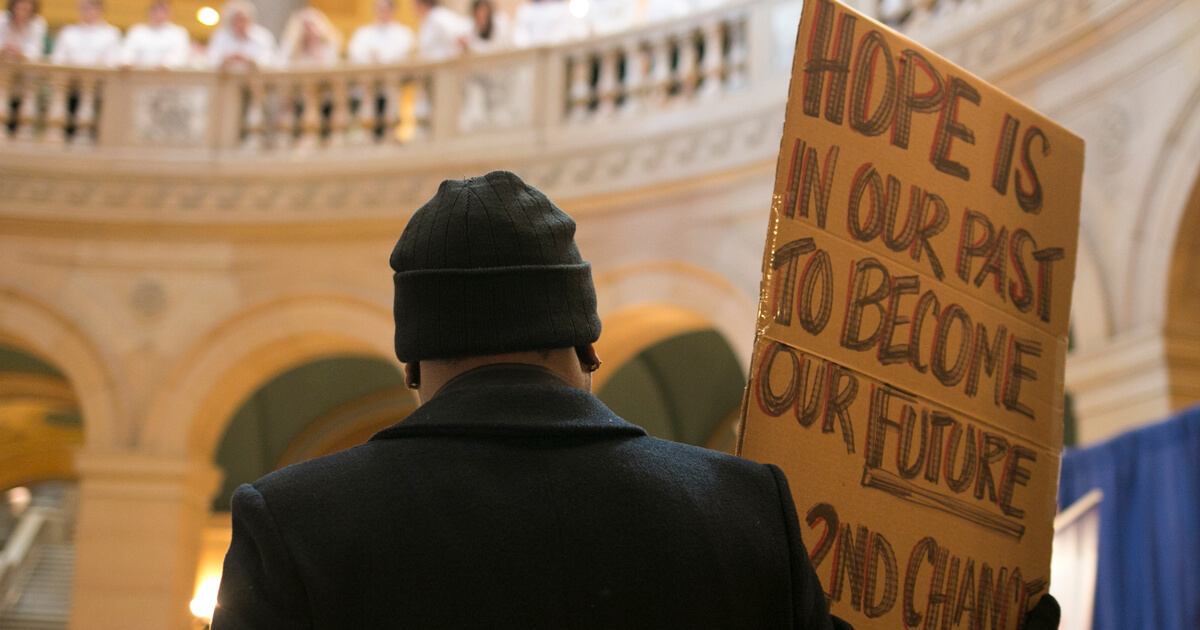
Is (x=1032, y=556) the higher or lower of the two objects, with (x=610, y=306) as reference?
lower

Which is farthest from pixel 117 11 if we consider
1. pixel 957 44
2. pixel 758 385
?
pixel 758 385

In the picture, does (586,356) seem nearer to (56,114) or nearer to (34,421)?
(56,114)

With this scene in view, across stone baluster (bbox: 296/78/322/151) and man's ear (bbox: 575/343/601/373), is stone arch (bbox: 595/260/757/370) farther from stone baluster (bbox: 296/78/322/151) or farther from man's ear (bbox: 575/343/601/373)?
man's ear (bbox: 575/343/601/373)

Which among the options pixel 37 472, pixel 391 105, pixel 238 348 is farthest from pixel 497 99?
pixel 37 472

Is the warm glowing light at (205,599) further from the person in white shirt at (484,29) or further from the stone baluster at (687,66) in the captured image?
the stone baluster at (687,66)

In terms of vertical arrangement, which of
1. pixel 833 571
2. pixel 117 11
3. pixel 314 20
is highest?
pixel 117 11

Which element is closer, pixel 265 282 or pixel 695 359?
pixel 265 282

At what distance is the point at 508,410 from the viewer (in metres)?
1.36

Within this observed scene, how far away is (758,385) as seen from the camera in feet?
5.75

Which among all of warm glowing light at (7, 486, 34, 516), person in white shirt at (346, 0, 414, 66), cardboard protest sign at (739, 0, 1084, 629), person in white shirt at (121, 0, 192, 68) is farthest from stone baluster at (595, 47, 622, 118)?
warm glowing light at (7, 486, 34, 516)

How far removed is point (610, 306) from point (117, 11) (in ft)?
31.6

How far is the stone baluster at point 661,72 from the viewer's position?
7.71 m

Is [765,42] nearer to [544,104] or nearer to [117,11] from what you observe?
[544,104]

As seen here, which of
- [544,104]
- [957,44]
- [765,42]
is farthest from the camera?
[544,104]
